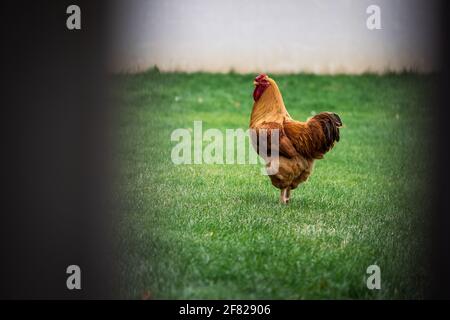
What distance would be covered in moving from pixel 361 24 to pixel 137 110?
58.1 inches

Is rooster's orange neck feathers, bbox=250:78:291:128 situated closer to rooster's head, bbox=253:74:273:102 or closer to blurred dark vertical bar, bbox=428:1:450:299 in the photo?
rooster's head, bbox=253:74:273:102

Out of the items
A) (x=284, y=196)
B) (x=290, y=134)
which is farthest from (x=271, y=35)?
(x=284, y=196)

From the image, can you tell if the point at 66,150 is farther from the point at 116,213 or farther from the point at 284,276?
the point at 284,276

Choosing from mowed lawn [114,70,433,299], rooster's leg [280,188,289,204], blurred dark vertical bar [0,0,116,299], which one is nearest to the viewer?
mowed lawn [114,70,433,299]

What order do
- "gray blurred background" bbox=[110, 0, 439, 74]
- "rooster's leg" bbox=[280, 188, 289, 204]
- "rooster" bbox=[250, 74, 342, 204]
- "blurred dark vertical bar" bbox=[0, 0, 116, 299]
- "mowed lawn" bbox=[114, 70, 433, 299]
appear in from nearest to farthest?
"mowed lawn" bbox=[114, 70, 433, 299] < "blurred dark vertical bar" bbox=[0, 0, 116, 299] < "gray blurred background" bbox=[110, 0, 439, 74] < "rooster" bbox=[250, 74, 342, 204] < "rooster's leg" bbox=[280, 188, 289, 204]

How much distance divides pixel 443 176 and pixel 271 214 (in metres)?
0.88

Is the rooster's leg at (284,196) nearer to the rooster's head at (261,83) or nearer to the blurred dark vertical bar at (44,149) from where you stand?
the rooster's head at (261,83)

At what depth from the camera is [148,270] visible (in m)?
2.51

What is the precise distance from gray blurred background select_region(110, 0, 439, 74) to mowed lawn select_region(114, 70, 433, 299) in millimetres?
187

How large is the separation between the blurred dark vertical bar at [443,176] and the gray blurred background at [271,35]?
0.16ft

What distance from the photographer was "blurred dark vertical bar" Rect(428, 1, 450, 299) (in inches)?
103

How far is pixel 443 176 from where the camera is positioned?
8.65 ft

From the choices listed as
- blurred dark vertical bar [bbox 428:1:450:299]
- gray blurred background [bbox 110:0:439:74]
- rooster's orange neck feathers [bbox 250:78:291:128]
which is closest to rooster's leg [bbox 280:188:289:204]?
rooster's orange neck feathers [bbox 250:78:291:128]
